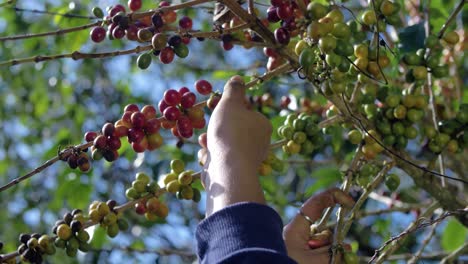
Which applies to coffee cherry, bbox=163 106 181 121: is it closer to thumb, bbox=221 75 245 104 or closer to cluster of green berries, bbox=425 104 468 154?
thumb, bbox=221 75 245 104

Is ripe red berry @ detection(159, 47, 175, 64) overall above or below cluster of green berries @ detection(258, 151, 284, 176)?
above

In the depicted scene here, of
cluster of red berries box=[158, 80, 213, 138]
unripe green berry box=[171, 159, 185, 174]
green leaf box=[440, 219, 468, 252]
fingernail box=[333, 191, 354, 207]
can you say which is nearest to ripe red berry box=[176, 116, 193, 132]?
cluster of red berries box=[158, 80, 213, 138]

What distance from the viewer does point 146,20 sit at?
2.38m

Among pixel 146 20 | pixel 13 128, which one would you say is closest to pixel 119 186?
pixel 13 128

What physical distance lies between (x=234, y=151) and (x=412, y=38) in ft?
3.27

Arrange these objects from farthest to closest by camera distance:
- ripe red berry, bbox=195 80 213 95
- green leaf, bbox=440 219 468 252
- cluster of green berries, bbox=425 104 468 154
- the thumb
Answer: green leaf, bbox=440 219 468 252
cluster of green berries, bbox=425 104 468 154
ripe red berry, bbox=195 80 213 95
the thumb

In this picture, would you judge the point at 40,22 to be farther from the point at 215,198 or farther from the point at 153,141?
the point at 215,198

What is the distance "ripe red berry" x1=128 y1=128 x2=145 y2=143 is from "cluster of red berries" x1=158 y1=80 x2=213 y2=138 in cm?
7

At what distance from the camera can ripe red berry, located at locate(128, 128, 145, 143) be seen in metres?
2.17

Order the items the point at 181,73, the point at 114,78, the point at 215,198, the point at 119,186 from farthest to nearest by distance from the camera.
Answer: the point at 114,78 < the point at 181,73 < the point at 119,186 < the point at 215,198

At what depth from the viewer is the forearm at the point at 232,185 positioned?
176cm

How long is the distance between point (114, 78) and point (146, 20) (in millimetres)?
3826

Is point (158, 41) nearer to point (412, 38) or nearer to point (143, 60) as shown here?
point (143, 60)

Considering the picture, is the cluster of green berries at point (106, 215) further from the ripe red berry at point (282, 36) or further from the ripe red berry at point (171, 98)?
the ripe red berry at point (282, 36)
